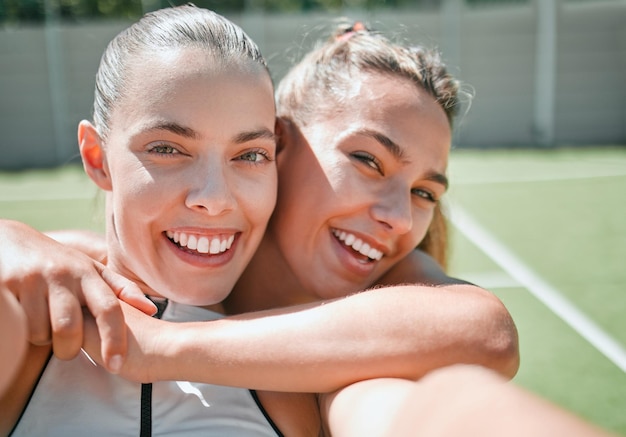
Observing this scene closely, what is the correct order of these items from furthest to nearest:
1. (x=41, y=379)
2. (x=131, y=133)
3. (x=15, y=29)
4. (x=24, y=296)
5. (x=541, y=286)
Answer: (x=15, y=29), (x=541, y=286), (x=131, y=133), (x=41, y=379), (x=24, y=296)

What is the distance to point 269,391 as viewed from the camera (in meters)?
1.88

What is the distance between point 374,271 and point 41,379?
118 centimetres

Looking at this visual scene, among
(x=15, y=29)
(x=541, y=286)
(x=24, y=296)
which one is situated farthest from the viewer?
(x=15, y=29)

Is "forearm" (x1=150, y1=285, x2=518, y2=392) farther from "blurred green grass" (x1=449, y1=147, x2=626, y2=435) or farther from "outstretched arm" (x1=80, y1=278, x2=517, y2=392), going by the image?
"blurred green grass" (x1=449, y1=147, x2=626, y2=435)

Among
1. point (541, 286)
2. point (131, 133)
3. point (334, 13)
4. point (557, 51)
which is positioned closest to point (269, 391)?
point (131, 133)

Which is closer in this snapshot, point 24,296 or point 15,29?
point 24,296

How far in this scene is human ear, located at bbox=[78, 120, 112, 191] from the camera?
7.06 ft

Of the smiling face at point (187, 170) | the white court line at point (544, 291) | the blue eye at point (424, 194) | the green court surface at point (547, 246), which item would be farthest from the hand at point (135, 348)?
A: the white court line at point (544, 291)

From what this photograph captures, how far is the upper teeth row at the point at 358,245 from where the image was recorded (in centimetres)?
238

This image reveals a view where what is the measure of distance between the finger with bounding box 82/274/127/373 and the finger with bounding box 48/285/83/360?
0.13ft

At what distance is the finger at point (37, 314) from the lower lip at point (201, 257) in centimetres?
43

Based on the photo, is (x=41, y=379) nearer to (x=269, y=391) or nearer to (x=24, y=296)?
(x=24, y=296)

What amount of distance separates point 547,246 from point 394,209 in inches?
189

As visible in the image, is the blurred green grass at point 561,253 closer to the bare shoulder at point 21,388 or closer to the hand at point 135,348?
the hand at point 135,348
